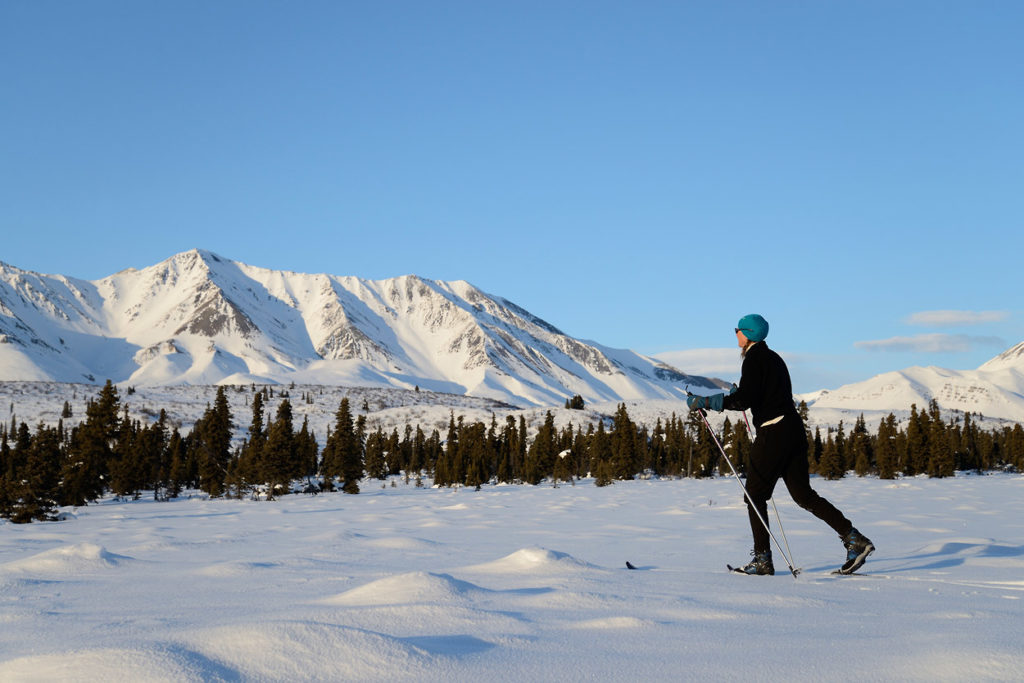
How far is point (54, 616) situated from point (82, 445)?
49337 mm

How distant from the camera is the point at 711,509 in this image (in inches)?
709

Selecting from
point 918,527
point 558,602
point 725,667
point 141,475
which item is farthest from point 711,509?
point 141,475

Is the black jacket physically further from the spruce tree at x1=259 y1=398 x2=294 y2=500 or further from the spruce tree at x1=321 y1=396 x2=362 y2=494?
the spruce tree at x1=321 y1=396 x2=362 y2=494

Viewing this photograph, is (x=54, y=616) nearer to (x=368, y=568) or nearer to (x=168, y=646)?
(x=168, y=646)

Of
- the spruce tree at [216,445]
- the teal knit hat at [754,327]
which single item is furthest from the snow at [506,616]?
the spruce tree at [216,445]

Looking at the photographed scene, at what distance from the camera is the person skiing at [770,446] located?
21.9 feet

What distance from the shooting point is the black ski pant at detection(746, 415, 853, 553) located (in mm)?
6705

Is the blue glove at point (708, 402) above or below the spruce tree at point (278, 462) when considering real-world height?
above

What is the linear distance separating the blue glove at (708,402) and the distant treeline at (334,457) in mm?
25773

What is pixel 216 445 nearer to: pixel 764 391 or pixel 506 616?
pixel 764 391

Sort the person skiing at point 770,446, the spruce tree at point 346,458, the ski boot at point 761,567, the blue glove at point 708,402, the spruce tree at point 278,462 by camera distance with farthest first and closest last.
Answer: the spruce tree at point 346,458
the spruce tree at point 278,462
the blue glove at point 708,402
the person skiing at point 770,446
the ski boot at point 761,567

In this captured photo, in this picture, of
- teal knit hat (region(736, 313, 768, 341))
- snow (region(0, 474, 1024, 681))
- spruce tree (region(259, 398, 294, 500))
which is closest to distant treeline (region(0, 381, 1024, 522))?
spruce tree (region(259, 398, 294, 500))

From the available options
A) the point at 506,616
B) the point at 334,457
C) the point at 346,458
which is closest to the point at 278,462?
the point at 346,458

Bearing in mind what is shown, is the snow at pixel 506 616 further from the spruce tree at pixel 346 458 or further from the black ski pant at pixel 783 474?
the spruce tree at pixel 346 458
